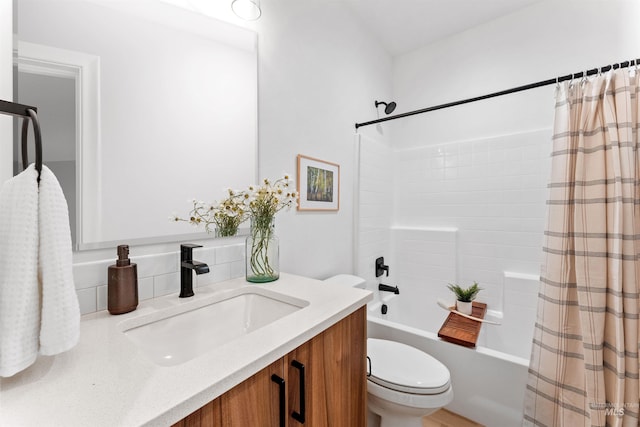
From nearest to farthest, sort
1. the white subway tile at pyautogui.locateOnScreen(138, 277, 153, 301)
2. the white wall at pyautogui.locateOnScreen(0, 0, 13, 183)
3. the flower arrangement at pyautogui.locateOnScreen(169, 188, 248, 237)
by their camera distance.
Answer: the white wall at pyautogui.locateOnScreen(0, 0, 13, 183)
the white subway tile at pyautogui.locateOnScreen(138, 277, 153, 301)
the flower arrangement at pyautogui.locateOnScreen(169, 188, 248, 237)

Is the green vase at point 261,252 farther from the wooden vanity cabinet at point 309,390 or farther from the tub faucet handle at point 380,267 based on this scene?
the tub faucet handle at point 380,267

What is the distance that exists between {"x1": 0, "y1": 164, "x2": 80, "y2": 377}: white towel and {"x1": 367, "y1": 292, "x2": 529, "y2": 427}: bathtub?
152 centimetres

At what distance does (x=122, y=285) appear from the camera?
77cm

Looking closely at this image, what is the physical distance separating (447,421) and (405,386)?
2.22ft

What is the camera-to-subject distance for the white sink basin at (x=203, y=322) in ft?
2.52

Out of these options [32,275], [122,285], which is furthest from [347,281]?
[32,275]

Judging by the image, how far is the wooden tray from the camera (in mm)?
1442

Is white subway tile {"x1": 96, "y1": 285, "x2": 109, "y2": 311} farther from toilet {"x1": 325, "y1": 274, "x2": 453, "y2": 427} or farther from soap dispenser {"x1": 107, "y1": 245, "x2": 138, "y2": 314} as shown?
toilet {"x1": 325, "y1": 274, "x2": 453, "y2": 427}

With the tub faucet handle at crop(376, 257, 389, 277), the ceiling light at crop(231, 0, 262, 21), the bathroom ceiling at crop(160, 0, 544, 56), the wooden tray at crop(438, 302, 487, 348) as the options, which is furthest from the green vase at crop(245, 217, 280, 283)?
the bathroom ceiling at crop(160, 0, 544, 56)

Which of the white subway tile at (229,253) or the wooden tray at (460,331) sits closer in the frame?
the white subway tile at (229,253)

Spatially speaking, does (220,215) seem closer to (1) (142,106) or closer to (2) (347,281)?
(1) (142,106)

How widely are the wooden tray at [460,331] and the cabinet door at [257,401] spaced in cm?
117

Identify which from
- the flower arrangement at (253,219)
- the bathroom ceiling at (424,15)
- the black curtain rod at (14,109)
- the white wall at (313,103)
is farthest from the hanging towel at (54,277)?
the bathroom ceiling at (424,15)

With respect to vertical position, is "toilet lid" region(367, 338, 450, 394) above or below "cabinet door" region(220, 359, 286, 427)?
below
